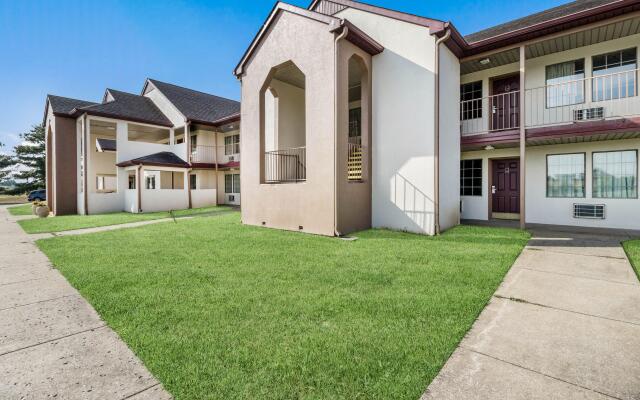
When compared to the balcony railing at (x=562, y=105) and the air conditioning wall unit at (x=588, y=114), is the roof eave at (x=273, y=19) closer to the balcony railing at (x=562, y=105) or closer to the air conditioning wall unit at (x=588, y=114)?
the balcony railing at (x=562, y=105)

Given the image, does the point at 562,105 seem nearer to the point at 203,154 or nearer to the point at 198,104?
the point at 203,154

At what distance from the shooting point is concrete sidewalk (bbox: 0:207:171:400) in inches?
88.0

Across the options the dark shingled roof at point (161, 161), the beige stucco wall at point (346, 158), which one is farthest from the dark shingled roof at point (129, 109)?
the beige stucco wall at point (346, 158)

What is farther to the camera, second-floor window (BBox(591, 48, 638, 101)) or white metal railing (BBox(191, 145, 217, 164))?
white metal railing (BBox(191, 145, 217, 164))

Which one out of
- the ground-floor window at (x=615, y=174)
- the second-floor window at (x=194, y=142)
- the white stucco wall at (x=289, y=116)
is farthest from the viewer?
the second-floor window at (x=194, y=142)

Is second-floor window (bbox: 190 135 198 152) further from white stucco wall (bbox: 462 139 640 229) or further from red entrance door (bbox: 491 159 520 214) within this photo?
red entrance door (bbox: 491 159 520 214)

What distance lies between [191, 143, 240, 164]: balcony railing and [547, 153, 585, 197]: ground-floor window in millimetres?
16500

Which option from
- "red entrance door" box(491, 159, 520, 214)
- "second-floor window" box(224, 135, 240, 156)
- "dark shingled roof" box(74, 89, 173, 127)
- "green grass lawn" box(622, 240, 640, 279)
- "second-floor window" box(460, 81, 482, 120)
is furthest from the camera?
"second-floor window" box(224, 135, 240, 156)

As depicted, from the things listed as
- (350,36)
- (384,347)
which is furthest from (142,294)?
(350,36)

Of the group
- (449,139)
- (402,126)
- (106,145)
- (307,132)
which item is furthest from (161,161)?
(449,139)

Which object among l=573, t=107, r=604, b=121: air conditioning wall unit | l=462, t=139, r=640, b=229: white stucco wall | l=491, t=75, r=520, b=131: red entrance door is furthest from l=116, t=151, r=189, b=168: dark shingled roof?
l=573, t=107, r=604, b=121: air conditioning wall unit

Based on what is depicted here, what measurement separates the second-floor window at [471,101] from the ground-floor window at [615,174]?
394cm

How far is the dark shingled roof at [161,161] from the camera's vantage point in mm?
16438

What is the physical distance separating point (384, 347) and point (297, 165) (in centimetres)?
1006
